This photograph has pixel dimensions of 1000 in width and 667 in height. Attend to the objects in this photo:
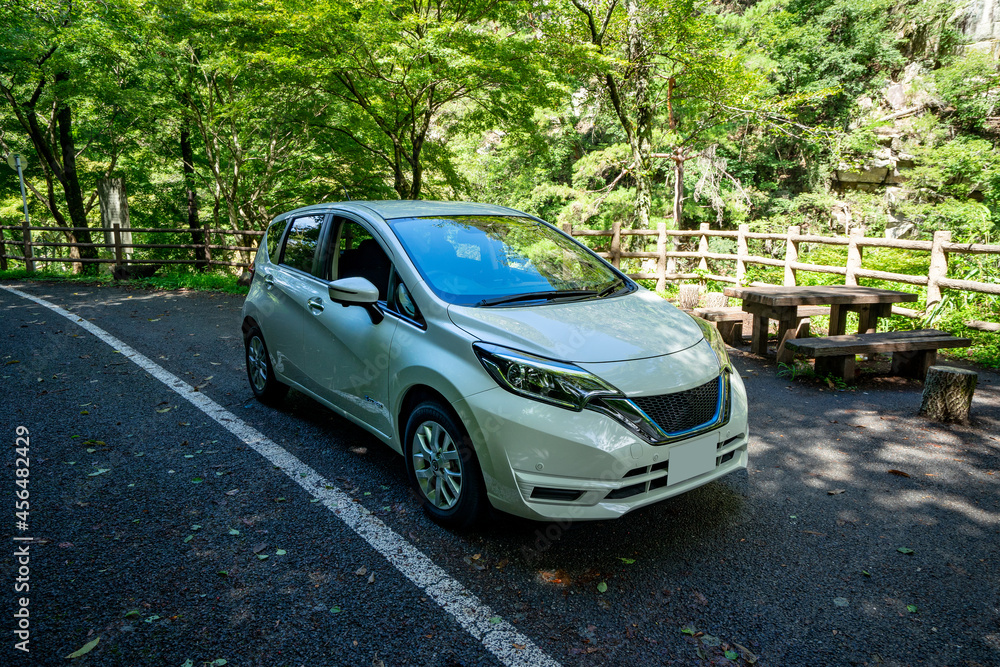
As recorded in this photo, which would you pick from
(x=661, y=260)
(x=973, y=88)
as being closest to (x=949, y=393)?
(x=661, y=260)

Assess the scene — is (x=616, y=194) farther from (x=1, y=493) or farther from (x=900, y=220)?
(x=1, y=493)

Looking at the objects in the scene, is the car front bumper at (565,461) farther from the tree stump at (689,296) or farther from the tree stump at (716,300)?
the tree stump at (689,296)

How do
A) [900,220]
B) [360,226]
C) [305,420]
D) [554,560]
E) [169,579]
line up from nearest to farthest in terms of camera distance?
[169,579] → [554,560] → [360,226] → [305,420] → [900,220]

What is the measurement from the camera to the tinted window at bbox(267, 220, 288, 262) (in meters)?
4.89

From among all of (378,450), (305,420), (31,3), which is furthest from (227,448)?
(31,3)

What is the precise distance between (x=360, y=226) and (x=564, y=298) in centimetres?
143

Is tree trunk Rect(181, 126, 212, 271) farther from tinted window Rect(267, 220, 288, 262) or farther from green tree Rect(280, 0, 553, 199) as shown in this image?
tinted window Rect(267, 220, 288, 262)

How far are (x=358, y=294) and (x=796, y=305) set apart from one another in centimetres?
492

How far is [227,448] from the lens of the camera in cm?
Result: 420

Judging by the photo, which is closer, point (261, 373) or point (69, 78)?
point (261, 373)

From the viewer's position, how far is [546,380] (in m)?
2.76

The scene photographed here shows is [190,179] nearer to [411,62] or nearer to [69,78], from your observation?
[69,78]

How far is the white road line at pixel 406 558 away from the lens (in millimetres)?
2359

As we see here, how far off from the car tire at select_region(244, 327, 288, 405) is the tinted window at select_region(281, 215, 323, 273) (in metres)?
0.72
